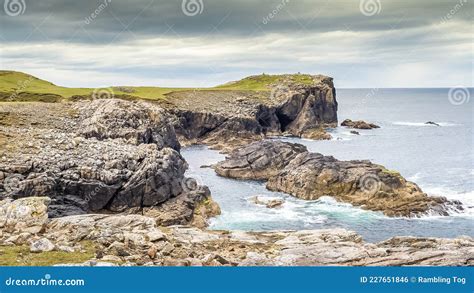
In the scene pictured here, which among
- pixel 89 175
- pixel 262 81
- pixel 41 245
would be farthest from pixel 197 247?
pixel 262 81

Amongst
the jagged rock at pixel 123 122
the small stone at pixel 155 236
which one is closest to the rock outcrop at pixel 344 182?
the jagged rock at pixel 123 122

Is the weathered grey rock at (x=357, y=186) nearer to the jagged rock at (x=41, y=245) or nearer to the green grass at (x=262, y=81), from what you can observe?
the jagged rock at (x=41, y=245)

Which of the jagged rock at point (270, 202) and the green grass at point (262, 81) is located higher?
the green grass at point (262, 81)

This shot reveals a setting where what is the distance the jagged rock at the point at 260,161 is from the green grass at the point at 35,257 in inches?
2175

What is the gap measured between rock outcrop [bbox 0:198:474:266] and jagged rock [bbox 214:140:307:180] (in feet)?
155

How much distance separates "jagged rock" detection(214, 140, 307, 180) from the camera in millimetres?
79750

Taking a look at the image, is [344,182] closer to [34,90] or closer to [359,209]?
[359,209]

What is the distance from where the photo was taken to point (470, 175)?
284 feet

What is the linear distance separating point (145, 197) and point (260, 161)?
33353 mm

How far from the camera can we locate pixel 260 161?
266ft

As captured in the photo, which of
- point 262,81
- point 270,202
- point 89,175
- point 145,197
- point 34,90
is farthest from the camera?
point 262,81

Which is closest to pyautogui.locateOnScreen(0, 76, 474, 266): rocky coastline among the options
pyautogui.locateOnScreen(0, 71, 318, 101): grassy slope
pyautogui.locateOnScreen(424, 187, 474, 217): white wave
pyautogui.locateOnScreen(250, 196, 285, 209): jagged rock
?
pyautogui.locateOnScreen(424, 187, 474, 217): white wave

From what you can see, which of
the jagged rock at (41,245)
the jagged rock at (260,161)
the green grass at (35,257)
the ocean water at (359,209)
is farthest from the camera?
the jagged rock at (260,161)

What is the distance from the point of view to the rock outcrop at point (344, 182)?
60.2 metres
